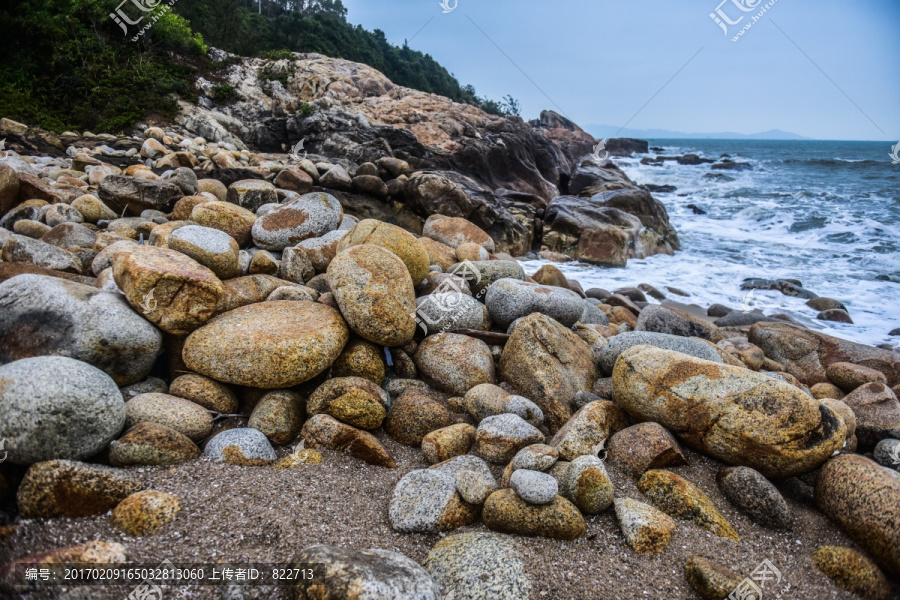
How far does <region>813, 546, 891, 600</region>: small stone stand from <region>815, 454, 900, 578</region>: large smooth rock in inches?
5.2

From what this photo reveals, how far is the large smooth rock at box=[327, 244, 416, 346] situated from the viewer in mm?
4266

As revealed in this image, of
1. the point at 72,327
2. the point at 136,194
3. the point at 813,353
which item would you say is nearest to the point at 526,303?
the point at 72,327

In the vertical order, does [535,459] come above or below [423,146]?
below

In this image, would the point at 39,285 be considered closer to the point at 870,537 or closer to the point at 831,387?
the point at 870,537

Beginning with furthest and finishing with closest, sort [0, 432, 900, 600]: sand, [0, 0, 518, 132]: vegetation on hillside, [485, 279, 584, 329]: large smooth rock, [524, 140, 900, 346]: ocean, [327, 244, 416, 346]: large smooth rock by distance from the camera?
[0, 0, 518, 132]: vegetation on hillside < [524, 140, 900, 346]: ocean < [485, 279, 584, 329]: large smooth rock < [327, 244, 416, 346]: large smooth rock < [0, 432, 900, 600]: sand

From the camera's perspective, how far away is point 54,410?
270cm

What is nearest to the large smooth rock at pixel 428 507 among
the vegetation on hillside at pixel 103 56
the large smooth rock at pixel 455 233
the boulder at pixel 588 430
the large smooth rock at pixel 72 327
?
the boulder at pixel 588 430

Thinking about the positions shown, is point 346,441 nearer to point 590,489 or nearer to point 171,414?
point 171,414

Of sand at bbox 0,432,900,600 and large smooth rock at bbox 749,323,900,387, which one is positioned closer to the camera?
sand at bbox 0,432,900,600

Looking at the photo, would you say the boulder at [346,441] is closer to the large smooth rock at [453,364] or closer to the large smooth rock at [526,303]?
the large smooth rock at [453,364]

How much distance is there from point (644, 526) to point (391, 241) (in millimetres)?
3894

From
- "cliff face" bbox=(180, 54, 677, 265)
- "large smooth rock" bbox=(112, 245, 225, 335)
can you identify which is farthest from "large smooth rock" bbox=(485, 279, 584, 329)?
"cliff face" bbox=(180, 54, 677, 265)

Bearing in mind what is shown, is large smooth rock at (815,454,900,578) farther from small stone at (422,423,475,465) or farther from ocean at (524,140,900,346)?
ocean at (524,140,900,346)

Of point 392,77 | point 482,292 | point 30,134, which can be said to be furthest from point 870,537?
point 392,77
